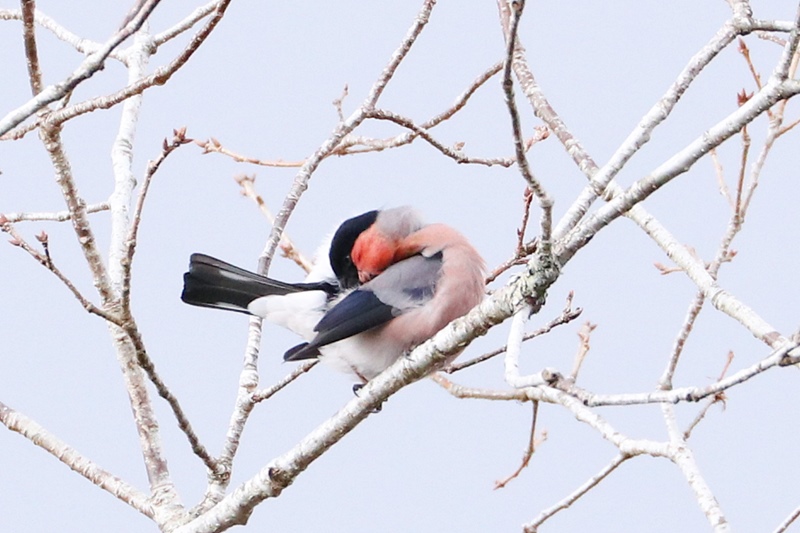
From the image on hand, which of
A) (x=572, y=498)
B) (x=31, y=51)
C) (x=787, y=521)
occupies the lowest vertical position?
(x=787, y=521)

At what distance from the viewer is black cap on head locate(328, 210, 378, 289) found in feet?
11.7

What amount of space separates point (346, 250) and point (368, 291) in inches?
11.3

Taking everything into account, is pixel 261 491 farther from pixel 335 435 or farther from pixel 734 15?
pixel 734 15

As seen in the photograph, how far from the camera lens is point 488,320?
7.68 feet

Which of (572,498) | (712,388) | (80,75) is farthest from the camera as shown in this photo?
(572,498)

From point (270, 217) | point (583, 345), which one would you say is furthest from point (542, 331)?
point (270, 217)

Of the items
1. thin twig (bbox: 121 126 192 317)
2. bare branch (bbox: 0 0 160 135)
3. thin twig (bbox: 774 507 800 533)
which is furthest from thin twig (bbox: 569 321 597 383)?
bare branch (bbox: 0 0 160 135)

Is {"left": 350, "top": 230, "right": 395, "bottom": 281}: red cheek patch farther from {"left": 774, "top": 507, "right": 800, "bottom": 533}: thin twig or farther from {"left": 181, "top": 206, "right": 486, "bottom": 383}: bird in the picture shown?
{"left": 774, "top": 507, "right": 800, "bottom": 533}: thin twig

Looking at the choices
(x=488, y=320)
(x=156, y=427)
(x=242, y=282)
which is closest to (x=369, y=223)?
(x=242, y=282)

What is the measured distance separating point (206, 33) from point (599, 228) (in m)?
0.99

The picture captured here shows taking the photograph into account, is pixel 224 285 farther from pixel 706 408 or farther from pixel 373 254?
pixel 706 408

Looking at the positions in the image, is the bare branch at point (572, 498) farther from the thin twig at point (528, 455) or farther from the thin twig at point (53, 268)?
the thin twig at point (53, 268)

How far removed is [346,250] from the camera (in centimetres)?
Answer: 361

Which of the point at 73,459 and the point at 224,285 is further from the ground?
the point at 224,285
